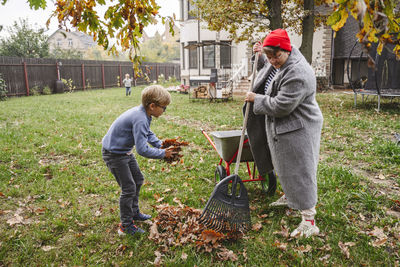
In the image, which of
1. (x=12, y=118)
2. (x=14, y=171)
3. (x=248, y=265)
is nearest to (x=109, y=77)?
(x=12, y=118)

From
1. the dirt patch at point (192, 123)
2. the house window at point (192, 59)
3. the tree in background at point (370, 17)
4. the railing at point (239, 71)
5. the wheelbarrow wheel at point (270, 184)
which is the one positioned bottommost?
the wheelbarrow wheel at point (270, 184)

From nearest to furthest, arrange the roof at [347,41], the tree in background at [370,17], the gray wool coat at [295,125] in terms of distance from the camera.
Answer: the tree in background at [370,17]
the gray wool coat at [295,125]
the roof at [347,41]

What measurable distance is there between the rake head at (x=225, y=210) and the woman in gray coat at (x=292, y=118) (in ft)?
1.66

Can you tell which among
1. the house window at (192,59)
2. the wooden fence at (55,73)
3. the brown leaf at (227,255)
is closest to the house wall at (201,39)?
the house window at (192,59)

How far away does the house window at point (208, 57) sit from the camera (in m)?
22.6

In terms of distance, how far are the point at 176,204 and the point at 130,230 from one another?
2.86ft

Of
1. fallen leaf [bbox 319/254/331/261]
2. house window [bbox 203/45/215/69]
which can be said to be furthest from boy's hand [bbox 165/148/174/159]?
house window [bbox 203/45/215/69]

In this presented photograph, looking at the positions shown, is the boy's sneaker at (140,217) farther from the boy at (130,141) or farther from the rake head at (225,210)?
the rake head at (225,210)

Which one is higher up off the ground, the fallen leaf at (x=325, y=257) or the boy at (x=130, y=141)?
the boy at (x=130, y=141)

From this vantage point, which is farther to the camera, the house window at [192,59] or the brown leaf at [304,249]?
the house window at [192,59]

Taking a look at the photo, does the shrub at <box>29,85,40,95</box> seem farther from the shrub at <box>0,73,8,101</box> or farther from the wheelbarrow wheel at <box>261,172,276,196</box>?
the wheelbarrow wheel at <box>261,172,276,196</box>

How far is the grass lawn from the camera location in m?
2.90

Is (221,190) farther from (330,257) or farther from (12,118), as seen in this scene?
(12,118)

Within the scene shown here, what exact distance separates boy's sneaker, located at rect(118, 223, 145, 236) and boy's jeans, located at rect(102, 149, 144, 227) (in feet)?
0.16
